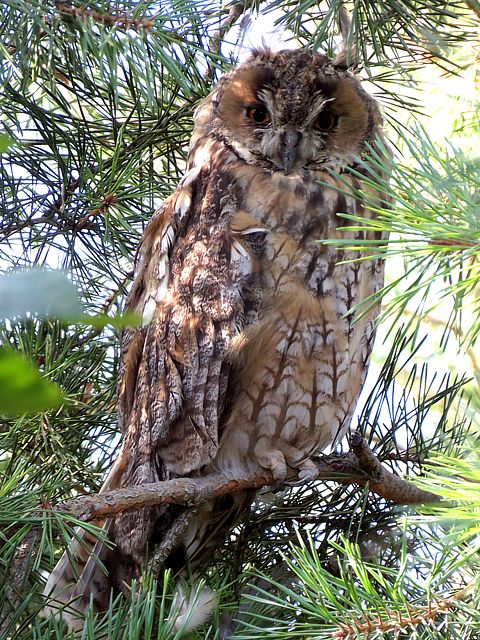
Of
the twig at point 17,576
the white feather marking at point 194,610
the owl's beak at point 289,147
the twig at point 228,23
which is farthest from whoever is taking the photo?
the twig at point 228,23

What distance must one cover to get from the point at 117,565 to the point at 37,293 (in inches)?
63.8

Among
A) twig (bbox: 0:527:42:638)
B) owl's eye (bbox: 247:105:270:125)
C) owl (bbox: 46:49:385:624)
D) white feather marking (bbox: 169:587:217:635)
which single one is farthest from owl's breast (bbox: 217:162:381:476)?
twig (bbox: 0:527:42:638)

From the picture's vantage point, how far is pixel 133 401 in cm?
194

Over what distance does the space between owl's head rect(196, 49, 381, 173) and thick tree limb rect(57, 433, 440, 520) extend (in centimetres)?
74

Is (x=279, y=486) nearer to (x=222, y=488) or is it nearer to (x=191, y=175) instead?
(x=222, y=488)

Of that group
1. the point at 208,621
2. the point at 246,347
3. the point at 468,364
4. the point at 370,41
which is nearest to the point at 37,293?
the point at 208,621

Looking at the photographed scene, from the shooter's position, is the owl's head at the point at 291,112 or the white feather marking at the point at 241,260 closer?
the white feather marking at the point at 241,260

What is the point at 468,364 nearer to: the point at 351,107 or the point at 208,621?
the point at 351,107

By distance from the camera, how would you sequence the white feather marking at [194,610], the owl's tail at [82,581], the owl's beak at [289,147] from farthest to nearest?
1. the owl's beak at [289,147]
2. the owl's tail at [82,581]
3. the white feather marking at [194,610]

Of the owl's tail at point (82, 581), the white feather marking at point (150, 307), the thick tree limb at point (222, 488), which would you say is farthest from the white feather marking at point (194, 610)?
the white feather marking at point (150, 307)

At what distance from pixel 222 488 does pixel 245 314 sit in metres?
0.40

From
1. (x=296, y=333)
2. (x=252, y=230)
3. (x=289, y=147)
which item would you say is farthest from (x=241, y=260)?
(x=289, y=147)

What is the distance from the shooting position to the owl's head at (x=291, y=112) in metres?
1.92

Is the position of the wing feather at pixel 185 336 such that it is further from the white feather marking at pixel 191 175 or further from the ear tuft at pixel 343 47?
the ear tuft at pixel 343 47
